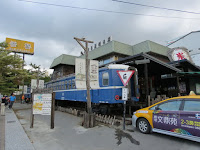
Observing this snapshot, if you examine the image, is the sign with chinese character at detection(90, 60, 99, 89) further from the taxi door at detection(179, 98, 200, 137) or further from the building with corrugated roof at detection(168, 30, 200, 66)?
the building with corrugated roof at detection(168, 30, 200, 66)

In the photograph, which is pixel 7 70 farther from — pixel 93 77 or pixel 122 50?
pixel 122 50

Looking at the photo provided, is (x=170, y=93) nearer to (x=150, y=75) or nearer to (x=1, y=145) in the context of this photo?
(x=150, y=75)

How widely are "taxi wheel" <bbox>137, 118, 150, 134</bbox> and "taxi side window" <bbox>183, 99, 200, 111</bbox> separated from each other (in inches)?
60.7

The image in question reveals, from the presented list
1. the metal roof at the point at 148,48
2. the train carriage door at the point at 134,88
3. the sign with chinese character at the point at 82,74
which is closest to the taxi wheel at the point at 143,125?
the train carriage door at the point at 134,88

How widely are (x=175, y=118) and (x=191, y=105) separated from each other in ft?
2.11

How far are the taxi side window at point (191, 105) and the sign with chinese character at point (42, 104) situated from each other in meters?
5.72

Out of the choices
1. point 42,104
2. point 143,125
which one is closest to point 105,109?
point 143,125

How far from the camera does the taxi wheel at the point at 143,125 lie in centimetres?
532

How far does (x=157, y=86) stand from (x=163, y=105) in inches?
409

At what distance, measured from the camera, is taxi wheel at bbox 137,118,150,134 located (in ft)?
17.4

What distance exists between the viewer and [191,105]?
4.31 meters

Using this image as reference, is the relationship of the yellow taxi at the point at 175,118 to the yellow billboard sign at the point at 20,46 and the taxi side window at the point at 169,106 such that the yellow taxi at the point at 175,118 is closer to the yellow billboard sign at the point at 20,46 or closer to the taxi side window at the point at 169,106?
the taxi side window at the point at 169,106

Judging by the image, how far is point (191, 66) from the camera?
12.8 m

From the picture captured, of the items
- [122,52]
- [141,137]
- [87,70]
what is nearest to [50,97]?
[87,70]
